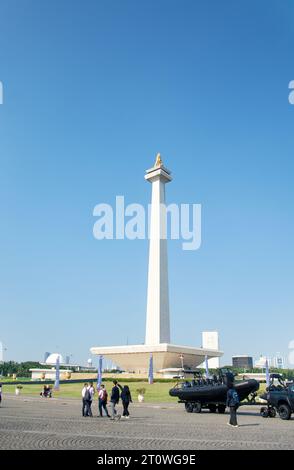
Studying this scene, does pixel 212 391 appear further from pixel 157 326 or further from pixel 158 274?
pixel 158 274

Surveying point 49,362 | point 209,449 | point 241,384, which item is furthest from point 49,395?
point 49,362

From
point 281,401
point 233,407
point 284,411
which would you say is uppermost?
point 233,407

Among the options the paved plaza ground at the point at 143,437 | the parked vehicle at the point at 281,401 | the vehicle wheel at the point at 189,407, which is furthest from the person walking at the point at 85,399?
the parked vehicle at the point at 281,401

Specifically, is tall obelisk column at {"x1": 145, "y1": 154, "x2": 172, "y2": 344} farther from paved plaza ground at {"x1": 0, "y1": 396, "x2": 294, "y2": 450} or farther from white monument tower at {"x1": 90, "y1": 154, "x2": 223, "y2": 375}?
paved plaza ground at {"x1": 0, "y1": 396, "x2": 294, "y2": 450}

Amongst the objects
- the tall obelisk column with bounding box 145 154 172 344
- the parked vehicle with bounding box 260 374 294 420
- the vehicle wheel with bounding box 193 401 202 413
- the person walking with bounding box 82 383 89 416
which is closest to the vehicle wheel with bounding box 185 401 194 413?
the vehicle wheel with bounding box 193 401 202 413

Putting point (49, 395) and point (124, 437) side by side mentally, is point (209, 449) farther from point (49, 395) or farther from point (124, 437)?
point (49, 395)

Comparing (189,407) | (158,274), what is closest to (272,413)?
(189,407)

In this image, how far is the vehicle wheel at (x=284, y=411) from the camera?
19625 mm

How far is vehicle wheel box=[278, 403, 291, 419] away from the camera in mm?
19625

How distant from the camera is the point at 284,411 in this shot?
1994 centimetres

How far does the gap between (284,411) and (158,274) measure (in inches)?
1885

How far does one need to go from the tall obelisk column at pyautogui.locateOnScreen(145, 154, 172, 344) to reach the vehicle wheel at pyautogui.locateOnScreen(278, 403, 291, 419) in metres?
45.8
